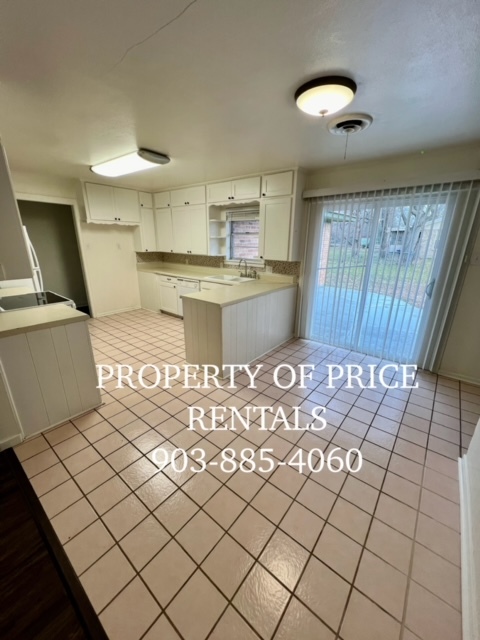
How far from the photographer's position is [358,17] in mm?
1066

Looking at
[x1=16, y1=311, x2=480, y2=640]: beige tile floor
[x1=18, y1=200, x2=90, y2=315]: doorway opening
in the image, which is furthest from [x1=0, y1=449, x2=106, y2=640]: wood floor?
[x1=18, y1=200, x2=90, y2=315]: doorway opening

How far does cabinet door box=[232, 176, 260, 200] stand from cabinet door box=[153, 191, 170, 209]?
1.54 meters

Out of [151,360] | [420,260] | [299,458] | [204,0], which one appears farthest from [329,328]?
[204,0]

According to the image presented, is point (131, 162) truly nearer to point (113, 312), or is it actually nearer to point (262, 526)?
point (113, 312)

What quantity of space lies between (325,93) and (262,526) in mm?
2423

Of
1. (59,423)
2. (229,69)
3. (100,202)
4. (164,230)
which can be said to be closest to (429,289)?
(229,69)

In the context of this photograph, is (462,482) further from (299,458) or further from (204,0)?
(204,0)

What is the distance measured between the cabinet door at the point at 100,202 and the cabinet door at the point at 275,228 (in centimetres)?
259

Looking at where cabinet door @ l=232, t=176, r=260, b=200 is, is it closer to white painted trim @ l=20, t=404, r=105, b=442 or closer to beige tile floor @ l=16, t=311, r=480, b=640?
beige tile floor @ l=16, t=311, r=480, b=640

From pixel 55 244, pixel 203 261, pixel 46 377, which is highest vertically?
pixel 55 244

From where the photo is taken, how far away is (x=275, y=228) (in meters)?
3.47

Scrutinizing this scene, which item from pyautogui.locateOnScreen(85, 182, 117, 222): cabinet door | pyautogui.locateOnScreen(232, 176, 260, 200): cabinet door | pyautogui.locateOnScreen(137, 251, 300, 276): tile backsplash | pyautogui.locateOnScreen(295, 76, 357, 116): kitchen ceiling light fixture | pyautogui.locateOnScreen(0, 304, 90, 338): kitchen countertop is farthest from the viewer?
pyautogui.locateOnScreen(85, 182, 117, 222): cabinet door

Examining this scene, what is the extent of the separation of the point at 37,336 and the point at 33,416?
62 cm

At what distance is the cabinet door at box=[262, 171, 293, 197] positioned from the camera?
326 cm
